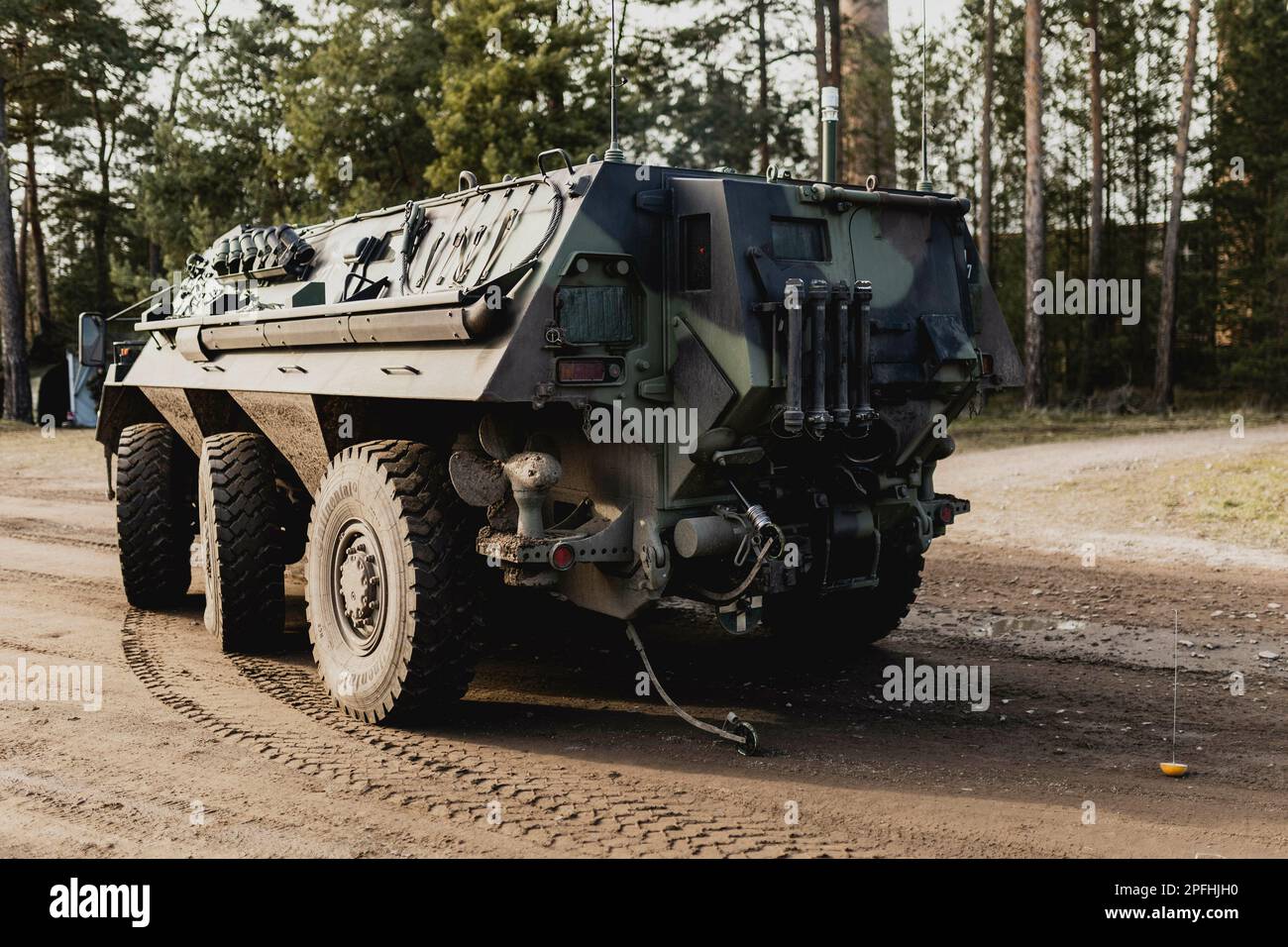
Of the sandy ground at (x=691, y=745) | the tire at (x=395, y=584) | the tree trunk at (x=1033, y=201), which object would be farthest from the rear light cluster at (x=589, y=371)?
the tree trunk at (x=1033, y=201)

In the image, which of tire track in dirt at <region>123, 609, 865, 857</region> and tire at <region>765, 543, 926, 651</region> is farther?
tire at <region>765, 543, 926, 651</region>

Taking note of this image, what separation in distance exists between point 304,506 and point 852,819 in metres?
4.56

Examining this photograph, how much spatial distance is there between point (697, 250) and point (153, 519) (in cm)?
471

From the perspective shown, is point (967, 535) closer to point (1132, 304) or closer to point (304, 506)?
point (304, 506)

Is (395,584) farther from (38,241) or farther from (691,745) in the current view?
(38,241)

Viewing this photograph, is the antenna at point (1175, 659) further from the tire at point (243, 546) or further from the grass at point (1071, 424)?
the grass at point (1071, 424)

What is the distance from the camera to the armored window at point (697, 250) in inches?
219

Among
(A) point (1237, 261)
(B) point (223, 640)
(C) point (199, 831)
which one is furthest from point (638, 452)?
(A) point (1237, 261)

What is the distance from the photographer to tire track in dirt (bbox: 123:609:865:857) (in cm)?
443

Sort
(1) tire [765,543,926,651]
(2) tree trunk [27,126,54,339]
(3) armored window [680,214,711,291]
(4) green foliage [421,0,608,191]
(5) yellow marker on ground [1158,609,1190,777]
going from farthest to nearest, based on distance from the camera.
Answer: (2) tree trunk [27,126,54,339] → (4) green foliage [421,0,608,191] → (1) tire [765,543,926,651] → (3) armored window [680,214,711,291] → (5) yellow marker on ground [1158,609,1190,777]

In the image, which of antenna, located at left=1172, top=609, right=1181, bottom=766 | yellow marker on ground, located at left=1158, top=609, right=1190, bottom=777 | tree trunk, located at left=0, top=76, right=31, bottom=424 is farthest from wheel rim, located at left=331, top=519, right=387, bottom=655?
tree trunk, located at left=0, top=76, right=31, bottom=424

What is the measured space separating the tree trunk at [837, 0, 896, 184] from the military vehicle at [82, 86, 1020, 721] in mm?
20878

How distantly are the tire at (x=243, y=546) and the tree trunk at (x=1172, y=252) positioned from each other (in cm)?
2084

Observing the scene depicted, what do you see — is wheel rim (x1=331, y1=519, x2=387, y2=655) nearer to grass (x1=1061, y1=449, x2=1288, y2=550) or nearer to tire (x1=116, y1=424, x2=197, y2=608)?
tire (x1=116, y1=424, x2=197, y2=608)
